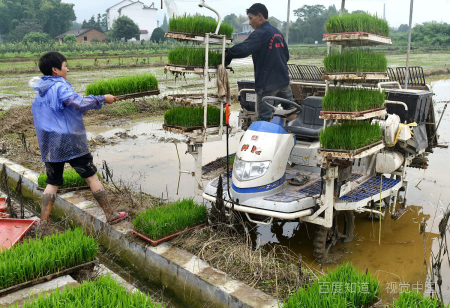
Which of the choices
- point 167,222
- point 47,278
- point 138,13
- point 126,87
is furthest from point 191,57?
point 138,13

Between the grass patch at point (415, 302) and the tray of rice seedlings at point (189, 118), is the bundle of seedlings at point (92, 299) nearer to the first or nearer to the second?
the grass patch at point (415, 302)

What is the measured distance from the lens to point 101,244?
4.86m

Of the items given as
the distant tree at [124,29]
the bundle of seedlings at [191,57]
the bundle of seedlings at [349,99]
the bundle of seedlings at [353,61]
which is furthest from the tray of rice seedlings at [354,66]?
Answer: the distant tree at [124,29]

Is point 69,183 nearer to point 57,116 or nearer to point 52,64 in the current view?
point 57,116

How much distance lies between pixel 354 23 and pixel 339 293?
8.48ft

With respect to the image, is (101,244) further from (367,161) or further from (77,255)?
(367,161)

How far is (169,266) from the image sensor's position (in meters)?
3.95

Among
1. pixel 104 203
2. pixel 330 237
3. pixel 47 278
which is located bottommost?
pixel 330 237

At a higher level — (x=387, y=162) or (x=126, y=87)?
(x=126, y=87)

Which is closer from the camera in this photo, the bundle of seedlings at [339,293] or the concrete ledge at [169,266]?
the bundle of seedlings at [339,293]

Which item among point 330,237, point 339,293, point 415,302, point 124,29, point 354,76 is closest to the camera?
point 415,302

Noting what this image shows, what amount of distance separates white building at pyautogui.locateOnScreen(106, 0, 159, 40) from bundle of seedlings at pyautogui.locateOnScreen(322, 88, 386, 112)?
73.4 metres

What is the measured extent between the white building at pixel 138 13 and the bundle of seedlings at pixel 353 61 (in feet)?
240

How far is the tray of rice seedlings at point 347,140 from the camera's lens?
13.4ft
